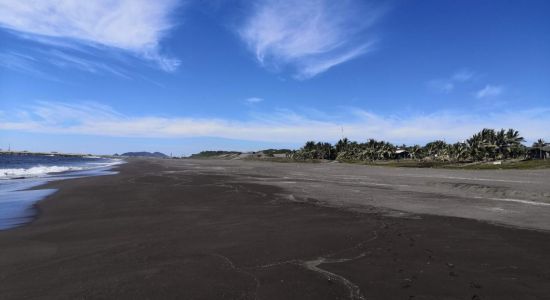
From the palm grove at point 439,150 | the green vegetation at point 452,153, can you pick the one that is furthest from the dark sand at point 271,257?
the palm grove at point 439,150

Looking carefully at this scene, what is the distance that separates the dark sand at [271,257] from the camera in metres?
7.45

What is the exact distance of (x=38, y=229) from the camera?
13.9m

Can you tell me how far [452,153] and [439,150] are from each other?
1115 centimetres

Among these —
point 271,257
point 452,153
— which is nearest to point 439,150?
point 452,153

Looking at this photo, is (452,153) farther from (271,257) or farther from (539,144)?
(271,257)

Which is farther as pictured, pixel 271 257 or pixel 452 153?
pixel 452 153

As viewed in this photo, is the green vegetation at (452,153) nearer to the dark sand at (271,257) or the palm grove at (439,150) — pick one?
the palm grove at (439,150)

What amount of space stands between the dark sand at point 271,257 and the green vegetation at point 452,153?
216 feet

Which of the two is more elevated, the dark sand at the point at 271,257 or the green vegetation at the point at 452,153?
the green vegetation at the point at 452,153

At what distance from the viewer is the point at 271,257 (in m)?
9.80

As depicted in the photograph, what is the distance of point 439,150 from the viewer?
378 ft

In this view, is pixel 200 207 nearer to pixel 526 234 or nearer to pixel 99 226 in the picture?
pixel 99 226

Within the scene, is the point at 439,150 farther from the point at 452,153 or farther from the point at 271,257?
the point at 271,257

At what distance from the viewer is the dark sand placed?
7.45 metres
